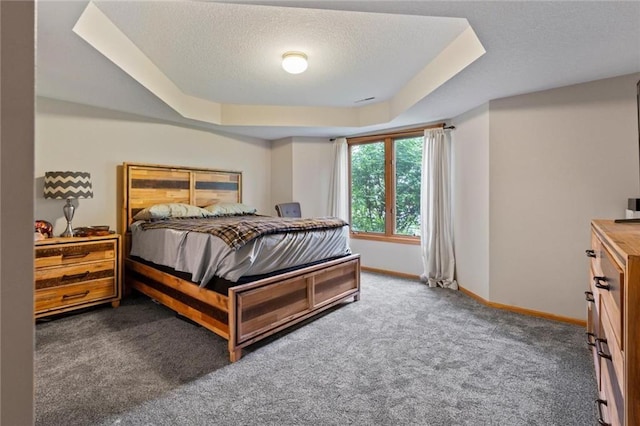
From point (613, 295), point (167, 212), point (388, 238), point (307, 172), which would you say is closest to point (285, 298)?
point (167, 212)

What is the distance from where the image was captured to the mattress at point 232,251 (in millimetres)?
2281

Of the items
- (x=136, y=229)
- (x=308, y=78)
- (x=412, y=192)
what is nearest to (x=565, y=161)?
(x=412, y=192)

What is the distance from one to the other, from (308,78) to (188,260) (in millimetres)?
2210

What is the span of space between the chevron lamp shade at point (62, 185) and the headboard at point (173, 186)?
1.91 ft

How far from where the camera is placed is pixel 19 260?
0.52 m

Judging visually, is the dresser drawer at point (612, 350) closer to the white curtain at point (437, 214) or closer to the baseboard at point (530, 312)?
the baseboard at point (530, 312)

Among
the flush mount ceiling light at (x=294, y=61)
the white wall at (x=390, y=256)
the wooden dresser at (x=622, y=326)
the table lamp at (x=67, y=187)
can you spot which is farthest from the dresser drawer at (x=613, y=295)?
the table lamp at (x=67, y=187)

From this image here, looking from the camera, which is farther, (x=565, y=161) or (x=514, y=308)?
(x=514, y=308)

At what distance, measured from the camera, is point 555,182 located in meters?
2.86

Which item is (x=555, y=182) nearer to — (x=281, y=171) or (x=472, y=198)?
(x=472, y=198)

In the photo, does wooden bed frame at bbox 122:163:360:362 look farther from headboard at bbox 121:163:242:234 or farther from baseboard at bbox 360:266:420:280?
baseboard at bbox 360:266:420:280

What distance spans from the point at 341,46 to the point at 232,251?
1.89 m

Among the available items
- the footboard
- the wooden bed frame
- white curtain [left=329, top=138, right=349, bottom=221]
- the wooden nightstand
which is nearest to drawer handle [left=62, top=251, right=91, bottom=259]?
the wooden nightstand

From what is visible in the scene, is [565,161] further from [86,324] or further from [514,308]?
[86,324]
